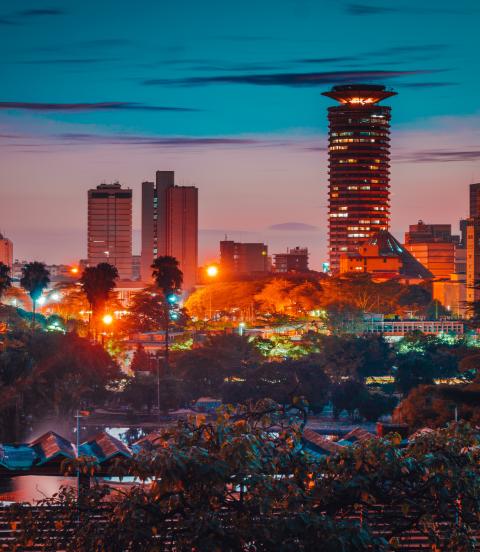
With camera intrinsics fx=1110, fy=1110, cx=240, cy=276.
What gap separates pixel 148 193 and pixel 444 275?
49353mm

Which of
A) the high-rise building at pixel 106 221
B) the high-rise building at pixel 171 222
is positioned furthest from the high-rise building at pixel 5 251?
the high-rise building at pixel 171 222

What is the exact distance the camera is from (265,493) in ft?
29.3

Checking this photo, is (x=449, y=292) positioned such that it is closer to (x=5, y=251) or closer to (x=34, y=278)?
(x=34, y=278)

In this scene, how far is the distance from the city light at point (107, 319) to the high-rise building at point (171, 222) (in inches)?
3233

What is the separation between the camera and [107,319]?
259ft

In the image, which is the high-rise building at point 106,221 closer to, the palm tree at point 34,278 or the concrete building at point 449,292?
the concrete building at point 449,292

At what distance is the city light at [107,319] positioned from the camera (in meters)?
77.8

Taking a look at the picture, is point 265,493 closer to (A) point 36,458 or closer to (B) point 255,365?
(A) point 36,458

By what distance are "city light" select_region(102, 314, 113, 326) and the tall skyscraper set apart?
83716mm

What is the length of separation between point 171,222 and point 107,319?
300ft

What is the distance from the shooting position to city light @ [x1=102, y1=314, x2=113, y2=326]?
77.8m

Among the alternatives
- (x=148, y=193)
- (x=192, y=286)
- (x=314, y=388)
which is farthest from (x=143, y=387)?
(x=148, y=193)

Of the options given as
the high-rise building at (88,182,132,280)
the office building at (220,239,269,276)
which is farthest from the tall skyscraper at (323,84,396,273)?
the high-rise building at (88,182,132,280)

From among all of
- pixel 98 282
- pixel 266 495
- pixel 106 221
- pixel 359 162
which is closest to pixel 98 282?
pixel 98 282
